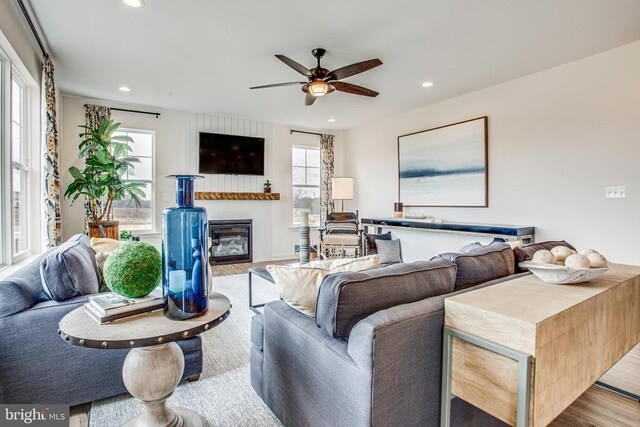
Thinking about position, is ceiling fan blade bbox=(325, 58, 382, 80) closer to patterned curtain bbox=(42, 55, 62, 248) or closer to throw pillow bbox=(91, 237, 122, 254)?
throw pillow bbox=(91, 237, 122, 254)

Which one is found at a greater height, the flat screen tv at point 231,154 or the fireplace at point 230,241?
the flat screen tv at point 231,154

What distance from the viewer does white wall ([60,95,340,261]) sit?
16.0 ft

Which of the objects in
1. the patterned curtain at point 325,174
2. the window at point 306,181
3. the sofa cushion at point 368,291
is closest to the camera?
the sofa cushion at point 368,291

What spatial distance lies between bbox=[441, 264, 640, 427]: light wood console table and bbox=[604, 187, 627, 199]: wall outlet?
2517 mm

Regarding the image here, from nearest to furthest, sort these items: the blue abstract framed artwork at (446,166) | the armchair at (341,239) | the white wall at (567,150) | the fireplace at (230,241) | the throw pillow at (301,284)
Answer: the throw pillow at (301,284), the white wall at (567,150), the blue abstract framed artwork at (446,166), the armchair at (341,239), the fireplace at (230,241)

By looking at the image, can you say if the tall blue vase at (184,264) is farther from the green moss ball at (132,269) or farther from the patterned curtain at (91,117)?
the patterned curtain at (91,117)

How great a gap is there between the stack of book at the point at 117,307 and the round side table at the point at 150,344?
2 cm

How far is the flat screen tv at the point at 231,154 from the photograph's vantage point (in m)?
5.78

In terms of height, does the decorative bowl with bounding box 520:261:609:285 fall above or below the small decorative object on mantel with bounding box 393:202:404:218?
below

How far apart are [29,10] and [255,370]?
3256 mm

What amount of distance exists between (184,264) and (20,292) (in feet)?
3.26

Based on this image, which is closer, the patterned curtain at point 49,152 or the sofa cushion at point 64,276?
the sofa cushion at point 64,276

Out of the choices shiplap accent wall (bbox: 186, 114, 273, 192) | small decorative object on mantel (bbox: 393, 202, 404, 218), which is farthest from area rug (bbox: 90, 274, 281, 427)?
shiplap accent wall (bbox: 186, 114, 273, 192)

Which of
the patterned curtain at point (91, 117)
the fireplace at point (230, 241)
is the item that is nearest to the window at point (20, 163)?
the patterned curtain at point (91, 117)
